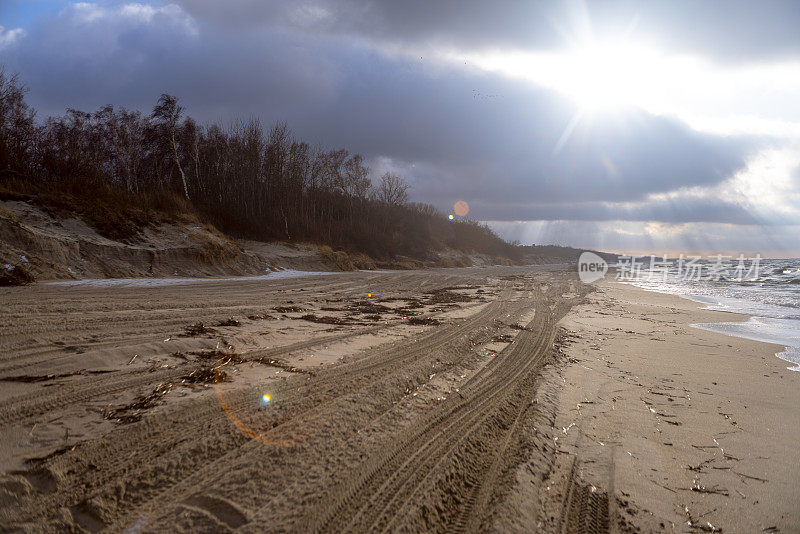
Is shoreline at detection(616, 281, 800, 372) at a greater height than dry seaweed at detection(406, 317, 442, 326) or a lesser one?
greater

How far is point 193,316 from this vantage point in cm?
677

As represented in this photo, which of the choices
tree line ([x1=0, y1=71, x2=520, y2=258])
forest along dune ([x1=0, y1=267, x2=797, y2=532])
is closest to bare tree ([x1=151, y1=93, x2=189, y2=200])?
tree line ([x1=0, y1=71, x2=520, y2=258])

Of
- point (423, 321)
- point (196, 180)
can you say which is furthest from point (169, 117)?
point (423, 321)

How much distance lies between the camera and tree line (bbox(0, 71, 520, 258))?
17.0 meters

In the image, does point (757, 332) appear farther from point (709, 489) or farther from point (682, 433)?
point (709, 489)

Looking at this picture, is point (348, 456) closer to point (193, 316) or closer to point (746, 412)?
point (746, 412)

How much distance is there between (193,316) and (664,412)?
7.04 meters

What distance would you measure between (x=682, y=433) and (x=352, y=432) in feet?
9.92

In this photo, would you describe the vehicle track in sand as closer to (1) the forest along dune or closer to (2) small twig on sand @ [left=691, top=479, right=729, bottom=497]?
(1) the forest along dune

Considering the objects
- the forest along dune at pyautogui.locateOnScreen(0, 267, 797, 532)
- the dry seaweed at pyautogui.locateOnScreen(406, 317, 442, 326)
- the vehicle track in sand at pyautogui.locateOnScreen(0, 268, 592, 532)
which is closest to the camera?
the vehicle track in sand at pyautogui.locateOnScreen(0, 268, 592, 532)

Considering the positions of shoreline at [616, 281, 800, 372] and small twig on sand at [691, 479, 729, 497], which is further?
shoreline at [616, 281, 800, 372]

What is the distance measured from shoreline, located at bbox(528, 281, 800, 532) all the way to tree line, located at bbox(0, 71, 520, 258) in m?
17.3

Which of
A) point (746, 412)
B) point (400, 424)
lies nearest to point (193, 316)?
point (400, 424)

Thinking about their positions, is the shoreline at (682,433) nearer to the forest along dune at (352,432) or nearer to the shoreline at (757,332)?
the forest along dune at (352,432)
